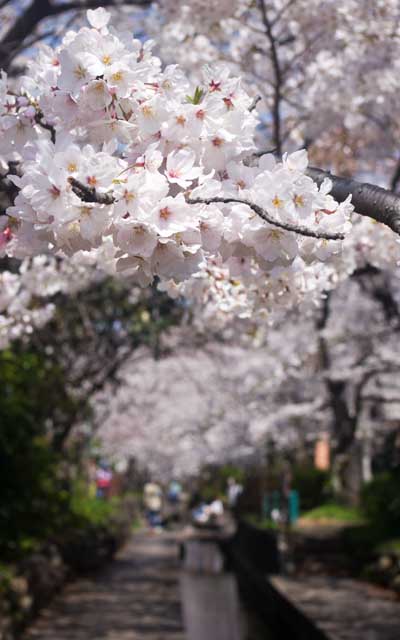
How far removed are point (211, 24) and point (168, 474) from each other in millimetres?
59597

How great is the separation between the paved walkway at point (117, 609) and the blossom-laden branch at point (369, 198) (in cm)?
821

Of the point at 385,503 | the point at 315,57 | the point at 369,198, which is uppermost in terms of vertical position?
the point at 315,57

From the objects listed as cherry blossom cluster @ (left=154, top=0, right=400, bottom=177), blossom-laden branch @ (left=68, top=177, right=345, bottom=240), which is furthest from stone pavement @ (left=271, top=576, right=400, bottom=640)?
blossom-laden branch @ (left=68, top=177, right=345, bottom=240)

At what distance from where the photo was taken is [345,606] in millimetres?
12023

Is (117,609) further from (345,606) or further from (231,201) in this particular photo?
(231,201)

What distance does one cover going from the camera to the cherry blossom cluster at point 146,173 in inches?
115

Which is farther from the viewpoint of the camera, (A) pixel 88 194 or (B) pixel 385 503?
(B) pixel 385 503

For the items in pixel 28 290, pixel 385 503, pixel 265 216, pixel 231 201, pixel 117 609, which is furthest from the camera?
pixel 385 503

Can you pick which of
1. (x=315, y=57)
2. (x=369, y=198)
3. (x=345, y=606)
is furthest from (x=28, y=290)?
(x=345, y=606)

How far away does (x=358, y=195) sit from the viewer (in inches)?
139

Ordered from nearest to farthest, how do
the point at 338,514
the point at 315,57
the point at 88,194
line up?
1. the point at 88,194
2. the point at 315,57
3. the point at 338,514

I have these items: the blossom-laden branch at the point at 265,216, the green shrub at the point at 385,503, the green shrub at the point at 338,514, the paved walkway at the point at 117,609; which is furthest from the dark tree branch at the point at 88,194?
the green shrub at the point at 338,514

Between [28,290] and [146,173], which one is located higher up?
[146,173]

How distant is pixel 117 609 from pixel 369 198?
1153 centimetres
